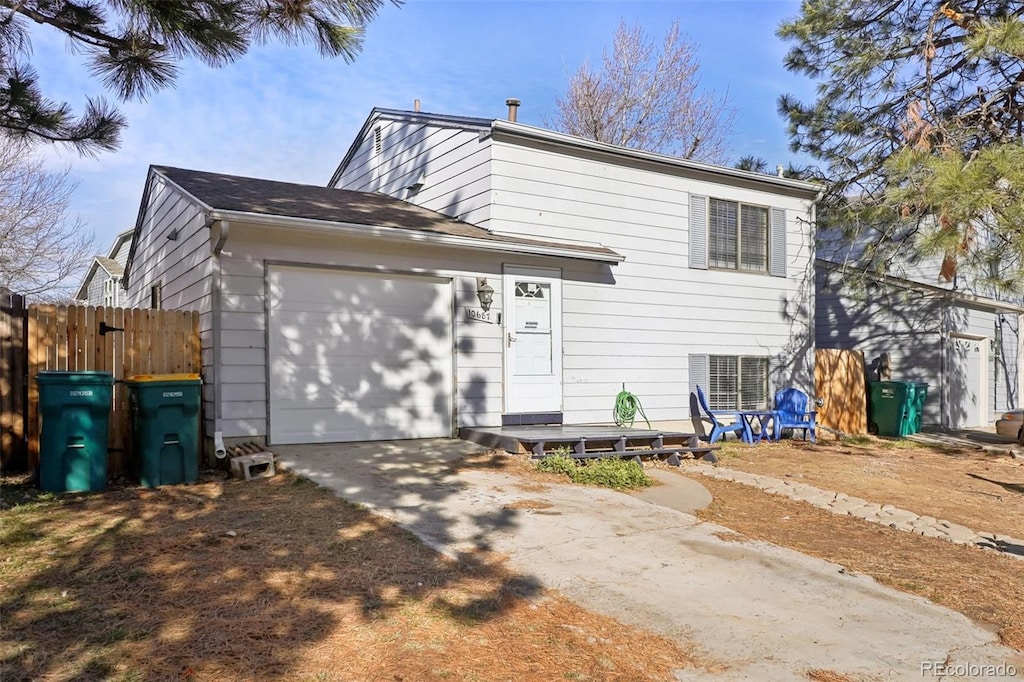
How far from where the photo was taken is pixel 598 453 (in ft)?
27.4

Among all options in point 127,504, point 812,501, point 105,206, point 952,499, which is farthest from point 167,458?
point 105,206

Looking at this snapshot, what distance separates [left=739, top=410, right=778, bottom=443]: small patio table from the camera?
11406mm

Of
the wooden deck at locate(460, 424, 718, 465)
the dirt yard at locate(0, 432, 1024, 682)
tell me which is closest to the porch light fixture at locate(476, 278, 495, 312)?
the wooden deck at locate(460, 424, 718, 465)

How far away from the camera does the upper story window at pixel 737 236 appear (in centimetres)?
1194

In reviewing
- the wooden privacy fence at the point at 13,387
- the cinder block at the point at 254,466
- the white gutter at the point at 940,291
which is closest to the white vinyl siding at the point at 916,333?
the white gutter at the point at 940,291

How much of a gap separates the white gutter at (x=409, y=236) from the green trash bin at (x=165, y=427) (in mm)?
1810

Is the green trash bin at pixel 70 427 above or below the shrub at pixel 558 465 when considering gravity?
above

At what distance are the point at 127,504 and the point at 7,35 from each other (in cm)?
419

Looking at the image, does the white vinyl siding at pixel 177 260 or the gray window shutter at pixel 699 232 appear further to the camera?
the gray window shutter at pixel 699 232

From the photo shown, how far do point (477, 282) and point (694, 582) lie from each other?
576 centimetres

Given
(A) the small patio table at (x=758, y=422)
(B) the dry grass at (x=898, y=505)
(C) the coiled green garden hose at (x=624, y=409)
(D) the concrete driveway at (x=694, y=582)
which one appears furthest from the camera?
(A) the small patio table at (x=758, y=422)

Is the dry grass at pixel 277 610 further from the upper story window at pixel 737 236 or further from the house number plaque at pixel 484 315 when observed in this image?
the upper story window at pixel 737 236

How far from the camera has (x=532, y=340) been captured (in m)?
9.92

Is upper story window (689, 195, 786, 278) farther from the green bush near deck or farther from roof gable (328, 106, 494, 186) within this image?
the green bush near deck
